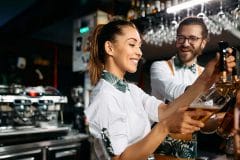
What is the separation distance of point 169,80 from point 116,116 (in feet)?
1.75

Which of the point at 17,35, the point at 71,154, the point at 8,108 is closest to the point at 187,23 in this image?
the point at 8,108

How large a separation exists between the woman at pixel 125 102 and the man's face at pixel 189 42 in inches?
10.8

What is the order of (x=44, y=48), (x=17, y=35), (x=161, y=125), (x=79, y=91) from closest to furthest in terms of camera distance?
(x=161, y=125) → (x=79, y=91) → (x=17, y=35) → (x=44, y=48)

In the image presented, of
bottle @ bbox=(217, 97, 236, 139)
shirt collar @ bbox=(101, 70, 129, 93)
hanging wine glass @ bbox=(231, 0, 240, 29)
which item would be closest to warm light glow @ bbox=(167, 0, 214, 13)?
hanging wine glass @ bbox=(231, 0, 240, 29)

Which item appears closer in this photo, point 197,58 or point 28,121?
point 197,58

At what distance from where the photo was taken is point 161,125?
2.62 ft

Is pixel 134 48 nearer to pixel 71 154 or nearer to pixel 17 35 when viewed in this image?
pixel 71 154

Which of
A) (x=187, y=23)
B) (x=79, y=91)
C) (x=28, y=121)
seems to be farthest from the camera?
(x=79, y=91)

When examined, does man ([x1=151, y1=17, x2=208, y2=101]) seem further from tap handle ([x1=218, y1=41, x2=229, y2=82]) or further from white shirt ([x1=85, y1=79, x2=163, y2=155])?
tap handle ([x1=218, y1=41, x2=229, y2=82])

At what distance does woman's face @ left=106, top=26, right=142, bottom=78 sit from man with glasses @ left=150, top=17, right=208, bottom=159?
1.02 ft

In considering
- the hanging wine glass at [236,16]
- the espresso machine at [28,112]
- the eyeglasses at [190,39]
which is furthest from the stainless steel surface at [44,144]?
the hanging wine glass at [236,16]

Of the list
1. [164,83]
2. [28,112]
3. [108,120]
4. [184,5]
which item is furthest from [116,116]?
[28,112]

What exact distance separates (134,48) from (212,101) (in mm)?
388

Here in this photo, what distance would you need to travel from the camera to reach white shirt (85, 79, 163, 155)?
95cm
